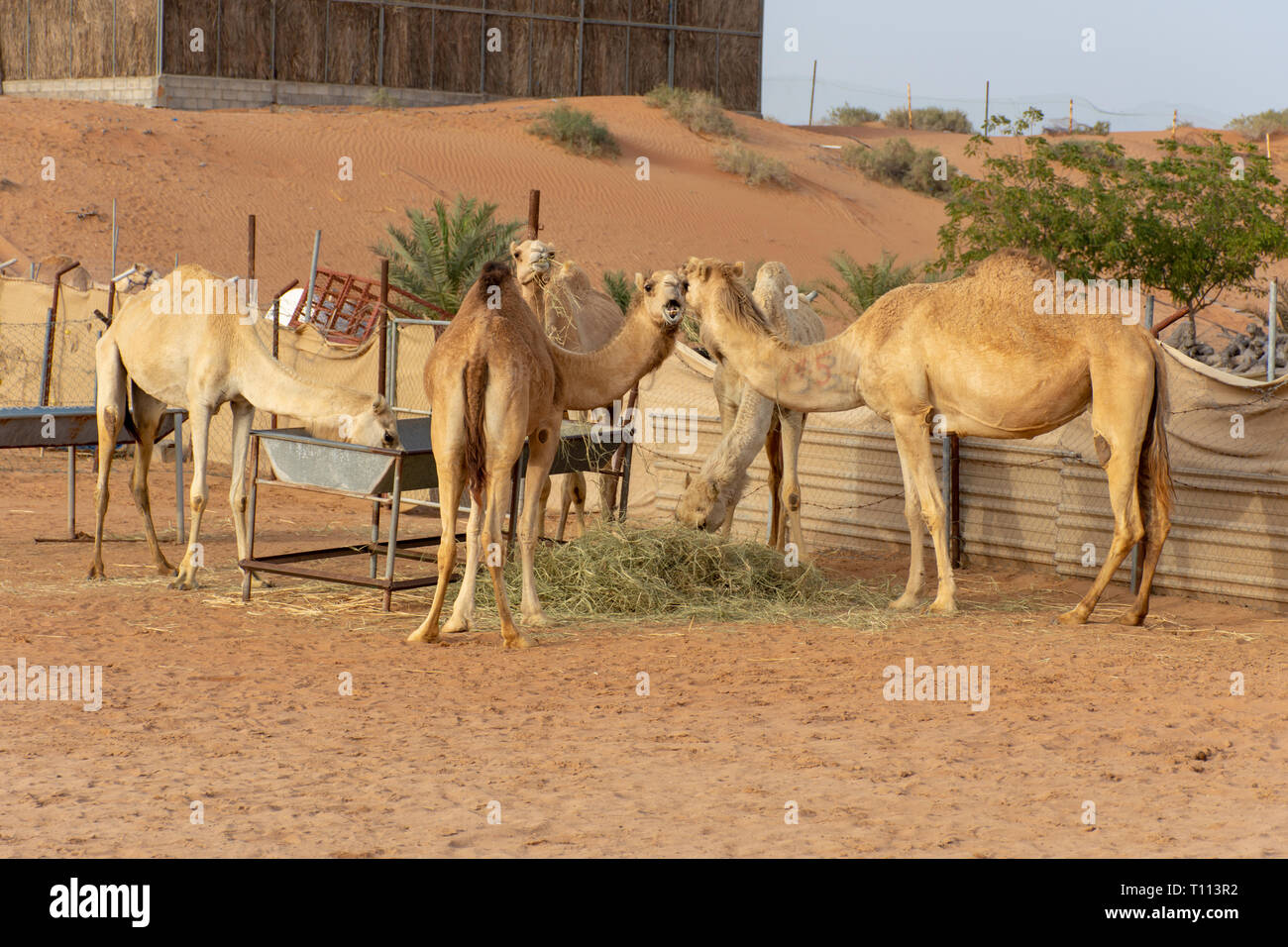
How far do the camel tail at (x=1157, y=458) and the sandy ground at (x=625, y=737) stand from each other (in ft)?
2.48

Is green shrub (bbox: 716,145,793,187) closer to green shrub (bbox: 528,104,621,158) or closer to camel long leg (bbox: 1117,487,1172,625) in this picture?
green shrub (bbox: 528,104,621,158)

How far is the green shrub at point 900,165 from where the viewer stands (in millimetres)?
42875

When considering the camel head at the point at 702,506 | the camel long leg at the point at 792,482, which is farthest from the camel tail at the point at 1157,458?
the camel head at the point at 702,506

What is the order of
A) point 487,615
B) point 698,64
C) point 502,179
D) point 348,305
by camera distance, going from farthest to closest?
point 698,64
point 502,179
point 348,305
point 487,615

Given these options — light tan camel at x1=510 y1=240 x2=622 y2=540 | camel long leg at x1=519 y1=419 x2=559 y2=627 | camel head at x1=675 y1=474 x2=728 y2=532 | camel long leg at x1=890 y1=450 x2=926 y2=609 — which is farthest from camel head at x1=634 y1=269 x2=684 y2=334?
camel long leg at x1=890 y1=450 x2=926 y2=609

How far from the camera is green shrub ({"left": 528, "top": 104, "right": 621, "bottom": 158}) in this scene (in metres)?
38.3

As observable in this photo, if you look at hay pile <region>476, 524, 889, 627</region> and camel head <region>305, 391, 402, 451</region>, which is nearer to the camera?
camel head <region>305, 391, 402, 451</region>

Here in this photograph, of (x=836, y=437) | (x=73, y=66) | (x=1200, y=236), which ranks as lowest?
(x=836, y=437)

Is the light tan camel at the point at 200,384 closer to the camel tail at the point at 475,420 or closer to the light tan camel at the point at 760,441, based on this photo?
the camel tail at the point at 475,420

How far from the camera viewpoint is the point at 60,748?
5.67 m

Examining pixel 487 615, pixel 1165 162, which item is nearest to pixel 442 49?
pixel 1165 162

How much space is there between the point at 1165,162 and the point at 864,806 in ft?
50.6

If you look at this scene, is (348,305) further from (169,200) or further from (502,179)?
(502,179)

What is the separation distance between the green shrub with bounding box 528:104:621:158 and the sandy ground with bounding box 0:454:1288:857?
1196 inches
